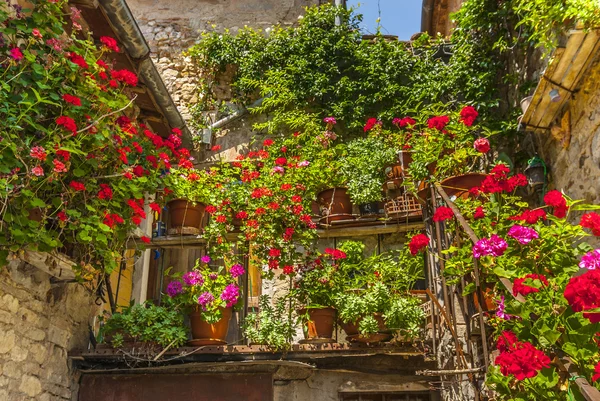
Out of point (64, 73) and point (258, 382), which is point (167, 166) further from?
point (258, 382)

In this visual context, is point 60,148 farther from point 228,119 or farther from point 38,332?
point 228,119

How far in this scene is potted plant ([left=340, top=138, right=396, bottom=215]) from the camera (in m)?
6.46

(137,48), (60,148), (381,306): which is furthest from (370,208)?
(60,148)

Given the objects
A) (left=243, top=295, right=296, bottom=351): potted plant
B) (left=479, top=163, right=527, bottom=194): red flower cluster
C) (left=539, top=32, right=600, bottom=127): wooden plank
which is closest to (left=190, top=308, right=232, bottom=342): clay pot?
(left=243, top=295, right=296, bottom=351): potted plant

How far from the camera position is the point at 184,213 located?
617cm

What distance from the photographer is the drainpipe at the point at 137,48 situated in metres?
5.40

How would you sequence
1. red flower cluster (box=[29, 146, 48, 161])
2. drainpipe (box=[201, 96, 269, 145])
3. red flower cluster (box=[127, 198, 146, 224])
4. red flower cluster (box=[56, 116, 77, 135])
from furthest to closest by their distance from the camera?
1. drainpipe (box=[201, 96, 269, 145])
2. red flower cluster (box=[127, 198, 146, 224])
3. red flower cluster (box=[56, 116, 77, 135])
4. red flower cluster (box=[29, 146, 48, 161])

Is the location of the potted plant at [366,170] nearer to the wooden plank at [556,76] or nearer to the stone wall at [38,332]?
the wooden plank at [556,76]

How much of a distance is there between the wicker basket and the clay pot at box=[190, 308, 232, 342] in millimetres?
2099

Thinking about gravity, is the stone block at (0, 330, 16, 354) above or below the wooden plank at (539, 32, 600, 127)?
below

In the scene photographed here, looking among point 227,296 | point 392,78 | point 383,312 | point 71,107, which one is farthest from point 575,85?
point 71,107

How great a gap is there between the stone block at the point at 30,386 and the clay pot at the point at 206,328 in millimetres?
Result: 1358

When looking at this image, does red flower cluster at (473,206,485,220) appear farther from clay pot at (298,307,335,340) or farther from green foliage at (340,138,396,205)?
green foliage at (340,138,396,205)

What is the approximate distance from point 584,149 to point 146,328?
13.3ft
